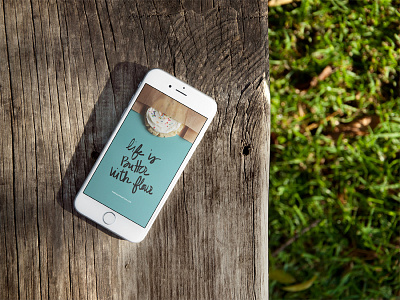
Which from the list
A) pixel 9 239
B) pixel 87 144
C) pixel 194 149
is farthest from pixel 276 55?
pixel 9 239

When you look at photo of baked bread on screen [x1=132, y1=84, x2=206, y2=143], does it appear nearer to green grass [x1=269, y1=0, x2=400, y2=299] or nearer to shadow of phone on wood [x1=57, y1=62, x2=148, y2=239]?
shadow of phone on wood [x1=57, y1=62, x2=148, y2=239]

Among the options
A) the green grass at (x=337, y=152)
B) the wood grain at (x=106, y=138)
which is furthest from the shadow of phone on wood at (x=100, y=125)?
the green grass at (x=337, y=152)

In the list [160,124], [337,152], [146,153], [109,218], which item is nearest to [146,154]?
[146,153]

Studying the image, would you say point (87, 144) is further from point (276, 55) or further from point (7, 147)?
point (276, 55)

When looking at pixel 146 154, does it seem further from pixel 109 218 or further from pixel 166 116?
pixel 109 218

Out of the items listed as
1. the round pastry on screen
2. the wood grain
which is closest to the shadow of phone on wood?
the wood grain

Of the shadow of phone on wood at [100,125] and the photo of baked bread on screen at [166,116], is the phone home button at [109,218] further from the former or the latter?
the photo of baked bread on screen at [166,116]
